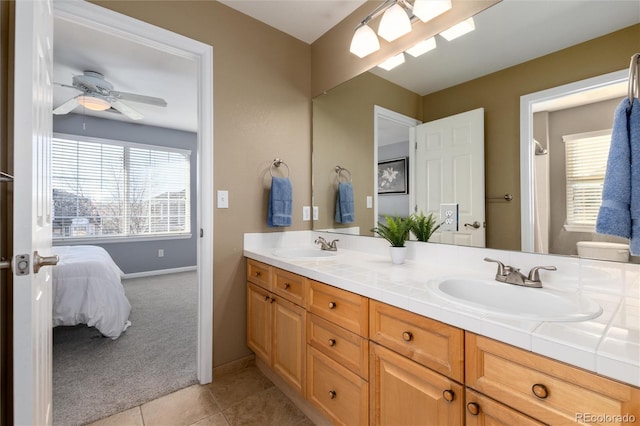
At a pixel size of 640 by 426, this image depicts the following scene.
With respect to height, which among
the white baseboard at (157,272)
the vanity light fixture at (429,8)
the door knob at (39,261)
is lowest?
the white baseboard at (157,272)

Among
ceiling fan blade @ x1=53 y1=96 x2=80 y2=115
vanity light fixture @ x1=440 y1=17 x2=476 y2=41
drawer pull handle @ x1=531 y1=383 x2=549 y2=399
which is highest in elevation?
ceiling fan blade @ x1=53 y1=96 x2=80 y2=115

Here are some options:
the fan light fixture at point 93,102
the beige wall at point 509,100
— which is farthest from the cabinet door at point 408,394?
the fan light fixture at point 93,102

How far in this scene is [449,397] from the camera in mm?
853

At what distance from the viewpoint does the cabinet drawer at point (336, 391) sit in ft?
3.78

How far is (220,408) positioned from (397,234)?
1375 millimetres

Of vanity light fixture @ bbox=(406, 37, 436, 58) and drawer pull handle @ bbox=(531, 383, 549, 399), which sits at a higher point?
vanity light fixture @ bbox=(406, 37, 436, 58)

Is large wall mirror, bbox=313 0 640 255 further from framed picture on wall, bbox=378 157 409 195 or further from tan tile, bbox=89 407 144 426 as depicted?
tan tile, bbox=89 407 144 426

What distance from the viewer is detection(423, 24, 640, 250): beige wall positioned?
3.56ft

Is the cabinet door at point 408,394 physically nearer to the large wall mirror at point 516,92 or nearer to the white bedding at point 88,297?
the large wall mirror at point 516,92

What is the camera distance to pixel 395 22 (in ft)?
5.31

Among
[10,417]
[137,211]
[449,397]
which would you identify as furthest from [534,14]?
[137,211]

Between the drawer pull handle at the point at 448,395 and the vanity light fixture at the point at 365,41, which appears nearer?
the drawer pull handle at the point at 448,395

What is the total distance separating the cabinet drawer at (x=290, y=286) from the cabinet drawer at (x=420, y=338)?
46 centimetres

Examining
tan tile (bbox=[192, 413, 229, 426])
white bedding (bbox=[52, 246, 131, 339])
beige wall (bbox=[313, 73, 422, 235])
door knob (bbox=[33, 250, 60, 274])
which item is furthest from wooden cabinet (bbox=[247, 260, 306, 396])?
white bedding (bbox=[52, 246, 131, 339])
